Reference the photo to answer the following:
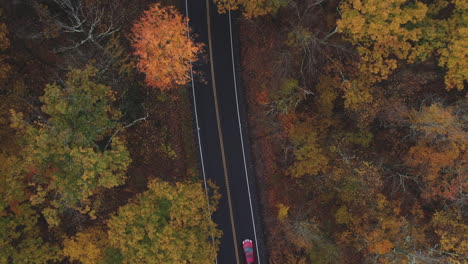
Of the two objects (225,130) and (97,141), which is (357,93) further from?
(97,141)

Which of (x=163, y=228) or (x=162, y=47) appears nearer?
(x=163, y=228)

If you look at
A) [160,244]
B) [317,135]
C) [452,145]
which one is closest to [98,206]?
[160,244]

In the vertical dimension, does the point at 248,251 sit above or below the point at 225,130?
below

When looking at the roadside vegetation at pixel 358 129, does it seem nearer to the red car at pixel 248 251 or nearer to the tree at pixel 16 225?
the red car at pixel 248 251

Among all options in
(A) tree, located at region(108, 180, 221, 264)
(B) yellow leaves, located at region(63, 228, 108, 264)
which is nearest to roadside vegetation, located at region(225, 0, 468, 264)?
(A) tree, located at region(108, 180, 221, 264)

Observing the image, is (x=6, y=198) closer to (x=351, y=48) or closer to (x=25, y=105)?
(x=25, y=105)

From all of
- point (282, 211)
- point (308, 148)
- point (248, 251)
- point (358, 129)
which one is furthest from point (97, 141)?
point (358, 129)
